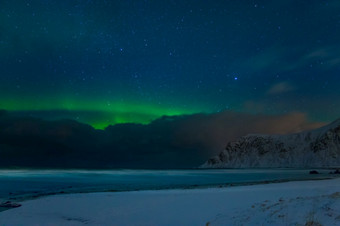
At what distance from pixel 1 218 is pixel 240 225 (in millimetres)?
11561

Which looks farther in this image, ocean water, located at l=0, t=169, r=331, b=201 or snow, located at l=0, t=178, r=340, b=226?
ocean water, located at l=0, t=169, r=331, b=201

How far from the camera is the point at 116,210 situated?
15172mm

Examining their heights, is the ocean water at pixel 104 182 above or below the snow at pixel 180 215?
below

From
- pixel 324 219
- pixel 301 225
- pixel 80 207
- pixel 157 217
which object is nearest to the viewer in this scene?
pixel 301 225

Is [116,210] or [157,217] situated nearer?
[157,217]

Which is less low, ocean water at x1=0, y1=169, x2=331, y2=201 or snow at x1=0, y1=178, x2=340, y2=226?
snow at x1=0, y1=178, x2=340, y2=226

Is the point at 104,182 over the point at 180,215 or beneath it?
beneath

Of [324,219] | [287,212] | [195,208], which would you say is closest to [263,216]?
[287,212]

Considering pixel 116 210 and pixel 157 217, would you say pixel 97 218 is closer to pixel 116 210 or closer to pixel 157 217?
pixel 116 210

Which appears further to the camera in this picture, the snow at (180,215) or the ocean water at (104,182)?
the ocean water at (104,182)

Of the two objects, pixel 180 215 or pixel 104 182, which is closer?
pixel 180 215

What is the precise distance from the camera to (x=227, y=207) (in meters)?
14.3

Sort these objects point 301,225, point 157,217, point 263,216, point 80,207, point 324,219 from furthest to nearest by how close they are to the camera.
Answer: point 80,207 → point 157,217 → point 263,216 → point 324,219 → point 301,225

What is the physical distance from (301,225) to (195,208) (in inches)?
238
